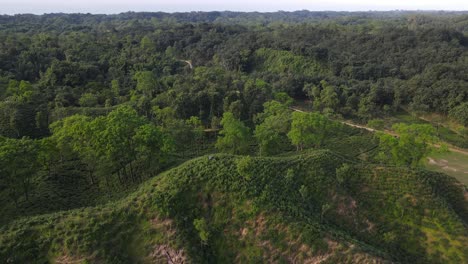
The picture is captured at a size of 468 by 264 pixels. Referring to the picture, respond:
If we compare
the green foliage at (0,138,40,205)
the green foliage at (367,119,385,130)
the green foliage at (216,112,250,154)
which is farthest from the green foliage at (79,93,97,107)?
the green foliage at (367,119,385,130)

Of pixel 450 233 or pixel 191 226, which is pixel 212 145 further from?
pixel 450 233

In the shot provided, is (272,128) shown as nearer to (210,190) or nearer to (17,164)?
(210,190)

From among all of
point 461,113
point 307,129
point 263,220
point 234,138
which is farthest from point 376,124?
point 263,220

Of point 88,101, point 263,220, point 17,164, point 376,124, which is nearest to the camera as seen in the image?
point 263,220

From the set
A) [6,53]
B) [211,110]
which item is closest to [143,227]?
[211,110]

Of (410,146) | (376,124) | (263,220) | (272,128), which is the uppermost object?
(410,146)

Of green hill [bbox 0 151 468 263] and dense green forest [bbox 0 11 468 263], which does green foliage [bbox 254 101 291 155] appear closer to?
dense green forest [bbox 0 11 468 263]

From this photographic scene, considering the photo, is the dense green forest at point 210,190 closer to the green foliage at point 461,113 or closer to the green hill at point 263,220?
the green hill at point 263,220
